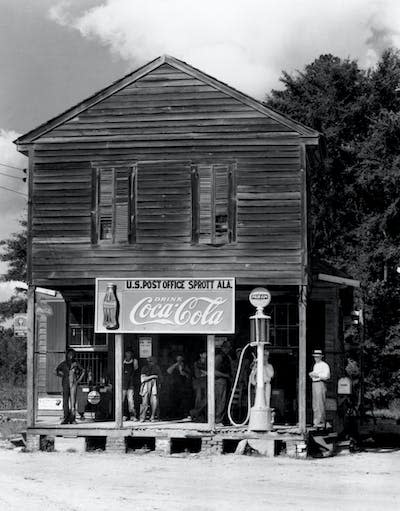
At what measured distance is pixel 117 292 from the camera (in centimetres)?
2117

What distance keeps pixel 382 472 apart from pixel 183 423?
559cm

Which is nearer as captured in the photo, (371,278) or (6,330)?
(371,278)

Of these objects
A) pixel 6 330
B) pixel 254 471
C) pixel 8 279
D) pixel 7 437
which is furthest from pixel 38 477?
pixel 6 330

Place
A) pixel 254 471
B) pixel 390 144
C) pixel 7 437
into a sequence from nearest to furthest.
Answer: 1. pixel 254 471
2. pixel 7 437
3. pixel 390 144

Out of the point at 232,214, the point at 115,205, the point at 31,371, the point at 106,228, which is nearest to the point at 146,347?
the point at 31,371

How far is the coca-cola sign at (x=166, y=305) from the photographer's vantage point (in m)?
20.8

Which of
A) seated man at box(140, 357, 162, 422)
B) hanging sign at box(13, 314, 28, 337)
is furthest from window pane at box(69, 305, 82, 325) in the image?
seated man at box(140, 357, 162, 422)

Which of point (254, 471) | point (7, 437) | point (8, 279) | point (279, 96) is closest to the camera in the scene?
point (254, 471)

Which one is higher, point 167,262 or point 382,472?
point 167,262

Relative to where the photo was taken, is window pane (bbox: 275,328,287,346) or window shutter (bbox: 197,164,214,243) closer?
window shutter (bbox: 197,164,214,243)

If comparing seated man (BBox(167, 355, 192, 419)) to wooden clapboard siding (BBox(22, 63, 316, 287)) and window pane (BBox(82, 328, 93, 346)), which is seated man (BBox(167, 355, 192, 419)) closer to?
window pane (BBox(82, 328, 93, 346))

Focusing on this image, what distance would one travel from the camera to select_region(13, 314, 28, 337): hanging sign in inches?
954

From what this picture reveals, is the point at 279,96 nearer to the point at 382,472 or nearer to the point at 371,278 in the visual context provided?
the point at 371,278

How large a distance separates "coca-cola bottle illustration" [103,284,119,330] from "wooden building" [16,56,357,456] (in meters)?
0.34
